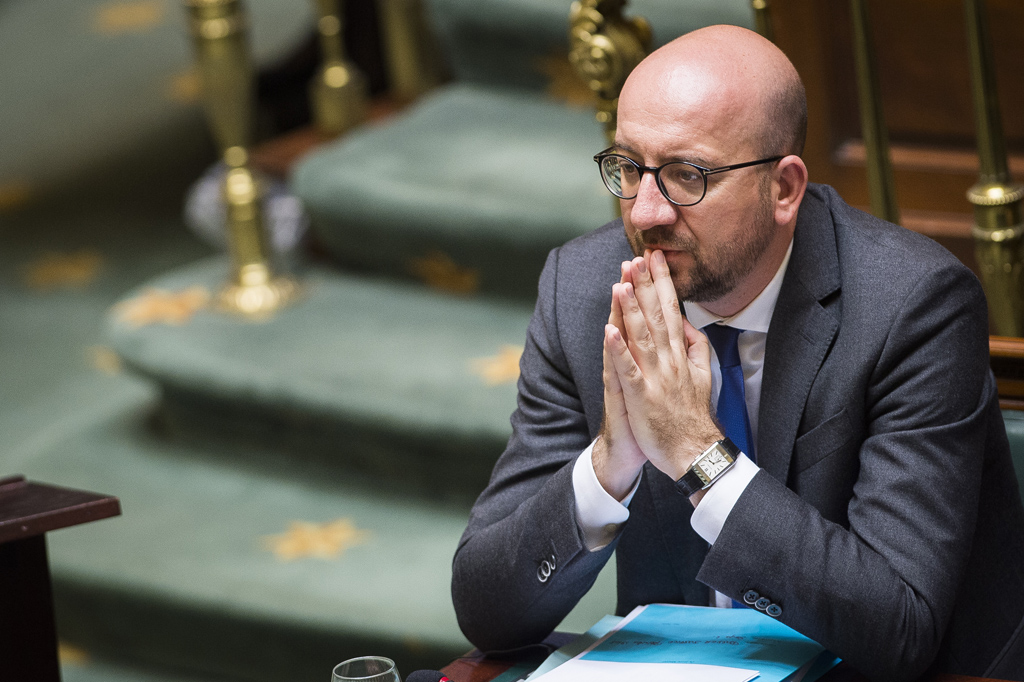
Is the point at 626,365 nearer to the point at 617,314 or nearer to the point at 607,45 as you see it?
the point at 617,314

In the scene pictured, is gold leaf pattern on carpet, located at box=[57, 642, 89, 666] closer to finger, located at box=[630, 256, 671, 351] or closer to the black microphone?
the black microphone

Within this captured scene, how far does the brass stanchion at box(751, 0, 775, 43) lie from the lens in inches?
70.8

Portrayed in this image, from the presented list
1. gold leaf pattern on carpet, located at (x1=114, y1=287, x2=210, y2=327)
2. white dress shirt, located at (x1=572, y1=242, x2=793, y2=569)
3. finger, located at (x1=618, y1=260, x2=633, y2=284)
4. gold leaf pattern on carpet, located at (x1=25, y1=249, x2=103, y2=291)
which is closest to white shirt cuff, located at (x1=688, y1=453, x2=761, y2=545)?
white dress shirt, located at (x1=572, y1=242, x2=793, y2=569)

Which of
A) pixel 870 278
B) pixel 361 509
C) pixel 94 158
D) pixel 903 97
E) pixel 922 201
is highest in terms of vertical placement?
pixel 94 158

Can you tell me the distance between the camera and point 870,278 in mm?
1411

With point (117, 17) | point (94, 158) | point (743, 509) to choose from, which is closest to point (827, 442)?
point (743, 509)

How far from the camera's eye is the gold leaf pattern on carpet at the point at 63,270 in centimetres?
411

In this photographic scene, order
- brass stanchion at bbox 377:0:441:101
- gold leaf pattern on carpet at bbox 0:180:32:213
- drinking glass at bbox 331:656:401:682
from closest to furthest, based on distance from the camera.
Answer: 1. drinking glass at bbox 331:656:401:682
2. brass stanchion at bbox 377:0:441:101
3. gold leaf pattern on carpet at bbox 0:180:32:213

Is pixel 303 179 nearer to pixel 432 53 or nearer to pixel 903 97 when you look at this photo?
pixel 432 53

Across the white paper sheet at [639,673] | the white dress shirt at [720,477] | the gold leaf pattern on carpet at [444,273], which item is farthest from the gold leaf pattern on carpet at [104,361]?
the white paper sheet at [639,673]

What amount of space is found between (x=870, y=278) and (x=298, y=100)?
323 centimetres

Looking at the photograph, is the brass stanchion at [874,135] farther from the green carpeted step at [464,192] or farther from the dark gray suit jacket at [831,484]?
the green carpeted step at [464,192]

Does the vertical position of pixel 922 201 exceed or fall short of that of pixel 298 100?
it falls short

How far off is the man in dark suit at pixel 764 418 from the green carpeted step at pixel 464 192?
1.44 meters
